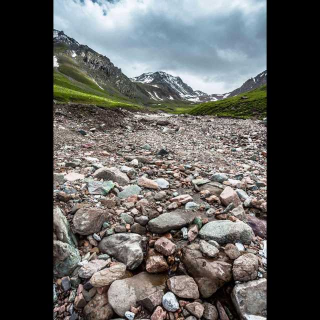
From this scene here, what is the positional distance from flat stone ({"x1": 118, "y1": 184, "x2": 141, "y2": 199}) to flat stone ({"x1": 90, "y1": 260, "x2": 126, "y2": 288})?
65.3 inches

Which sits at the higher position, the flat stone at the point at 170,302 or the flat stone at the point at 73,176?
the flat stone at the point at 73,176

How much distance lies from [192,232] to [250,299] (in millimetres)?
1105

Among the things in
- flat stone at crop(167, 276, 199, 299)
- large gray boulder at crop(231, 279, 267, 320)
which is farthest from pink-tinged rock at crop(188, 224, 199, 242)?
large gray boulder at crop(231, 279, 267, 320)

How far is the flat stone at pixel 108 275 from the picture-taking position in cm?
227

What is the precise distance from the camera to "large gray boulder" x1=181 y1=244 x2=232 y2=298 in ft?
7.38

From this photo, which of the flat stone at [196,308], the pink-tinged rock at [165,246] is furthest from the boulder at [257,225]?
the flat stone at [196,308]

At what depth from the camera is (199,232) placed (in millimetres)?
2986

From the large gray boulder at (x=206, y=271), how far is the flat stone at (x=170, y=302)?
34cm

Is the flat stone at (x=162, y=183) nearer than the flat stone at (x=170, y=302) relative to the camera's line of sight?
No

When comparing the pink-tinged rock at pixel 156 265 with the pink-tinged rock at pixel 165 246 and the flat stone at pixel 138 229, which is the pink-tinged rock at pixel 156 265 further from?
the flat stone at pixel 138 229

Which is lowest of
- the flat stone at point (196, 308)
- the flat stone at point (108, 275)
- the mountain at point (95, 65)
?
the flat stone at point (196, 308)

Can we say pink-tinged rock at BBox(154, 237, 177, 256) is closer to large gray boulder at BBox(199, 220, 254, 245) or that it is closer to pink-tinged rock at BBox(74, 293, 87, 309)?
large gray boulder at BBox(199, 220, 254, 245)
